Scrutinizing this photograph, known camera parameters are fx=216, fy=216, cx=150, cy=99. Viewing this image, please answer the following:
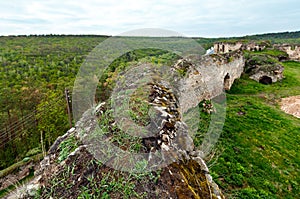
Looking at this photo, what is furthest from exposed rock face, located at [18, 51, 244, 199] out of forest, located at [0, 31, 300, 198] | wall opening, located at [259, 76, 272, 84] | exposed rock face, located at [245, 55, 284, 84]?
wall opening, located at [259, 76, 272, 84]

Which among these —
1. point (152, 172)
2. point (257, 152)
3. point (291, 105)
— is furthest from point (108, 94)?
point (291, 105)

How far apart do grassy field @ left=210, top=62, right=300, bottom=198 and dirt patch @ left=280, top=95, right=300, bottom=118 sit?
0.45m

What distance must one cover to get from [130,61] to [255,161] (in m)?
5.11

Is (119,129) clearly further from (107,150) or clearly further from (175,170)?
(175,170)

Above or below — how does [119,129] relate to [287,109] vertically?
above

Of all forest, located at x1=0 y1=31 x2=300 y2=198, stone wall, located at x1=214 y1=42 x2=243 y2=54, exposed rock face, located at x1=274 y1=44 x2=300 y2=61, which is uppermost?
stone wall, located at x1=214 y1=42 x2=243 y2=54

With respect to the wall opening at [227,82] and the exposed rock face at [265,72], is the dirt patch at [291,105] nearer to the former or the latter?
the wall opening at [227,82]

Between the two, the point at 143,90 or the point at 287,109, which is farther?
the point at 287,109

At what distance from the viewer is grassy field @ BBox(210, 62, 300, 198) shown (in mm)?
5973

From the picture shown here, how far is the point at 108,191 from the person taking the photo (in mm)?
2066

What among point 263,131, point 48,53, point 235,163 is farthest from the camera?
point 48,53

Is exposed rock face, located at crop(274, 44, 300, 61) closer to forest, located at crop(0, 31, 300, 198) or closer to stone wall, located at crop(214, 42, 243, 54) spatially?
forest, located at crop(0, 31, 300, 198)

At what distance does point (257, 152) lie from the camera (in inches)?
293

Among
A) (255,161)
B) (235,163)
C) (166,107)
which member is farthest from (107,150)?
(255,161)
